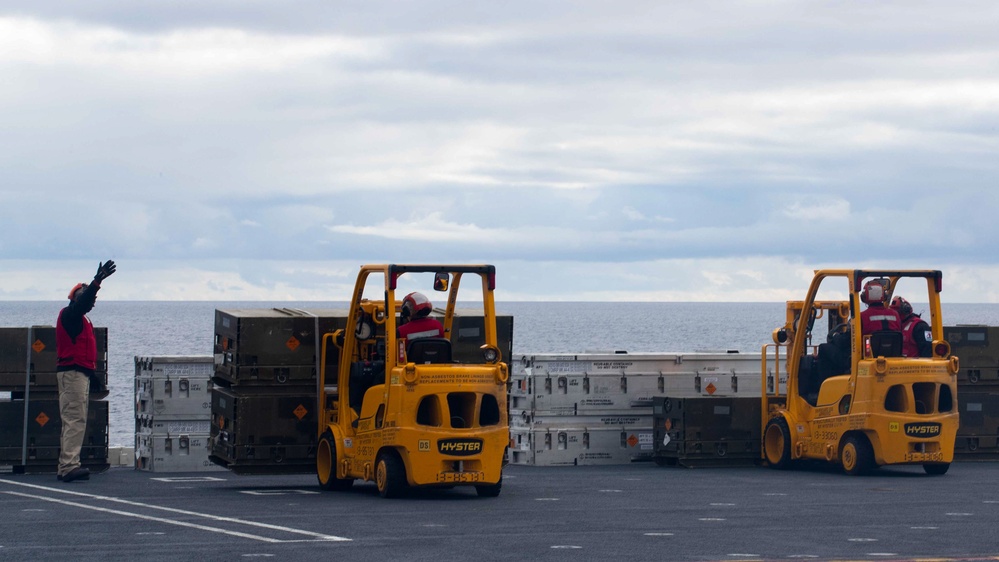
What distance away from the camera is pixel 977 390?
2061cm

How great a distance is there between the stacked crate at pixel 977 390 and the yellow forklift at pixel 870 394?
2283mm

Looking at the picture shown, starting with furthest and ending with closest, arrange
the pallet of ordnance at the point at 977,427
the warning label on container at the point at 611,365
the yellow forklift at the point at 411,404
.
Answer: the warning label on container at the point at 611,365, the pallet of ordnance at the point at 977,427, the yellow forklift at the point at 411,404

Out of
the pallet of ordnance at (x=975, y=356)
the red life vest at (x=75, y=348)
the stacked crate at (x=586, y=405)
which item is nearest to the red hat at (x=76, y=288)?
the red life vest at (x=75, y=348)

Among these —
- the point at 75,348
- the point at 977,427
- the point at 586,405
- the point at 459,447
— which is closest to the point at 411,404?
the point at 459,447

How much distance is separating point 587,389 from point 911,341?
4783 mm

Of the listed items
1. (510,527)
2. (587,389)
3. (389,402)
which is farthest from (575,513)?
(587,389)

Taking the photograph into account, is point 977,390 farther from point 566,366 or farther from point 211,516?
point 211,516

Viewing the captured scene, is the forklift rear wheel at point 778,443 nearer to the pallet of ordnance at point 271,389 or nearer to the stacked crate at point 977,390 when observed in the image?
the stacked crate at point 977,390

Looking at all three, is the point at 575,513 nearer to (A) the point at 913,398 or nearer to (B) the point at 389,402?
(B) the point at 389,402

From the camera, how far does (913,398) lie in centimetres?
1750

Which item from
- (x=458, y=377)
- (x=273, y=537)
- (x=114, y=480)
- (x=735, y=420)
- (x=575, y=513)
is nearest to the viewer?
(x=273, y=537)

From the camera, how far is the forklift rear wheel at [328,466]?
15.6 metres

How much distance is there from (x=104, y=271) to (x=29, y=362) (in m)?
2.58

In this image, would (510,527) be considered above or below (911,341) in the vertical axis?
below
